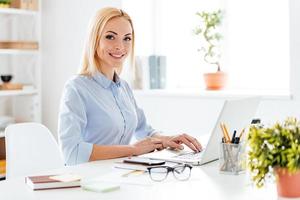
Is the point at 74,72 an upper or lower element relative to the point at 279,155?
upper

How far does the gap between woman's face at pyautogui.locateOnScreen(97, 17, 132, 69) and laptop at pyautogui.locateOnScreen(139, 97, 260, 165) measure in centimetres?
53

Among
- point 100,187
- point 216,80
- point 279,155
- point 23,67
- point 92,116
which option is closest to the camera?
point 279,155

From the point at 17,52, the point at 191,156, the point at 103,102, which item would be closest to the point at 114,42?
the point at 103,102

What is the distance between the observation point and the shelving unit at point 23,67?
452cm

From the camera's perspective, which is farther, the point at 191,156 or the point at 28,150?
the point at 28,150

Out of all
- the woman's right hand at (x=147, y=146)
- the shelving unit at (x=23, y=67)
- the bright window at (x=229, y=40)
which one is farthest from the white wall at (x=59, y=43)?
the woman's right hand at (x=147, y=146)

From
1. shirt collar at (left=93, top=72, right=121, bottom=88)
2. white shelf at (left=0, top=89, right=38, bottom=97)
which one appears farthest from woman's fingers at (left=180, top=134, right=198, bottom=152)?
white shelf at (left=0, top=89, right=38, bottom=97)

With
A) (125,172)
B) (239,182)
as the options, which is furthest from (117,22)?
(239,182)

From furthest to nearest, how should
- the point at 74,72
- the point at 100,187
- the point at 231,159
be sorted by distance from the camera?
1. the point at 74,72
2. the point at 231,159
3. the point at 100,187

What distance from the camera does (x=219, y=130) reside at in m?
2.09

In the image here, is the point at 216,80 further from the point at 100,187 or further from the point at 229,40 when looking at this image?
the point at 100,187

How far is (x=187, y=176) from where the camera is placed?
1.90m

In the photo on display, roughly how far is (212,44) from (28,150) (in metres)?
1.95

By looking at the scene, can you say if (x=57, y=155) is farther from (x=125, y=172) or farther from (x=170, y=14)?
(x=170, y=14)
